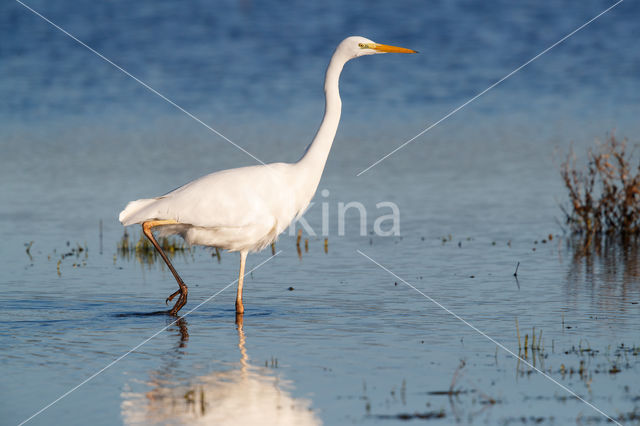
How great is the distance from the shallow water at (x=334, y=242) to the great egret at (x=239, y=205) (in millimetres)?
682

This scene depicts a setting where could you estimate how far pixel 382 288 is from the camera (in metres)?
9.91

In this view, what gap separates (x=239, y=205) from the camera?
30.1 feet

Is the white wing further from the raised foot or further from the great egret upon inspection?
the raised foot

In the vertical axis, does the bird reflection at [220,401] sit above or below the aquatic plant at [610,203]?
below

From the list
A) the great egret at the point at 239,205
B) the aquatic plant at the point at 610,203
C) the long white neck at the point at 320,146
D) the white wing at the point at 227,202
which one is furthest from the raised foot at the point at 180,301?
the aquatic plant at the point at 610,203

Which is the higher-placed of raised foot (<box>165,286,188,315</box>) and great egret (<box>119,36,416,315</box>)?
great egret (<box>119,36,416,315</box>)

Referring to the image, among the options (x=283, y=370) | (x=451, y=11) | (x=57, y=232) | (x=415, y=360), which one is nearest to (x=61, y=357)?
(x=283, y=370)

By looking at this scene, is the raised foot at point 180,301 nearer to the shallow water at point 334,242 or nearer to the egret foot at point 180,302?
the egret foot at point 180,302

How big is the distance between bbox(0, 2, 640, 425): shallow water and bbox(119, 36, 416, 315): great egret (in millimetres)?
682

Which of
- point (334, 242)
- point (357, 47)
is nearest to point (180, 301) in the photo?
point (357, 47)

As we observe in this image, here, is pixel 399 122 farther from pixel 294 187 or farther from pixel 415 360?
pixel 415 360

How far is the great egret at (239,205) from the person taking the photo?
915 centimetres

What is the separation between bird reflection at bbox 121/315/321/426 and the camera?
5.94 metres

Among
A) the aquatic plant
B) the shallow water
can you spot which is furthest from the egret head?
the aquatic plant
